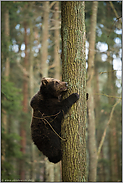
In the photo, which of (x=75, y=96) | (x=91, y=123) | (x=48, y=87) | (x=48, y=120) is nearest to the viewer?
(x=75, y=96)

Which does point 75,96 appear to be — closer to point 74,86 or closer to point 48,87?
point 74,86

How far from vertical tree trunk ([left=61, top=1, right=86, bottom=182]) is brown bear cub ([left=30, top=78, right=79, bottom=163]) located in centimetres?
51

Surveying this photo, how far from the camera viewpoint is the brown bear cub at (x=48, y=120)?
426cm

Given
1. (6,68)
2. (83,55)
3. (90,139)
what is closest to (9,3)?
(6,68)

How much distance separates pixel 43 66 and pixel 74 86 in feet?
18.9

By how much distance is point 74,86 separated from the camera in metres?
3.70

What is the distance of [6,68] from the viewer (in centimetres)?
1352

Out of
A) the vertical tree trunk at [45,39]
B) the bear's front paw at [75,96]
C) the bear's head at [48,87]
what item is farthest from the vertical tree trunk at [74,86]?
the vertical tree trunk at [45,39]

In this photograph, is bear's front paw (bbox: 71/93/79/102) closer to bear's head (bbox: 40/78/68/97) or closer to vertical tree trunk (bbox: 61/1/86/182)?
vertical tree trunk (bbox: 61/1/86/182)

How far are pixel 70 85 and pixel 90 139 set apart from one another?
381cm

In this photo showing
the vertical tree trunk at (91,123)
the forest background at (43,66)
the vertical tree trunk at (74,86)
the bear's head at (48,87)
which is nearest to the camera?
the vertical tree trunk at (74,86)

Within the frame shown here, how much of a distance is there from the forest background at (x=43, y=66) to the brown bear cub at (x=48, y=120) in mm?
546

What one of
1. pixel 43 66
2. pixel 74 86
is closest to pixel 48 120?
pixel 74 86

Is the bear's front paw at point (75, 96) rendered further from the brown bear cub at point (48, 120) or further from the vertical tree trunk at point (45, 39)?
the vertical tree trunk at point (45, 39)
